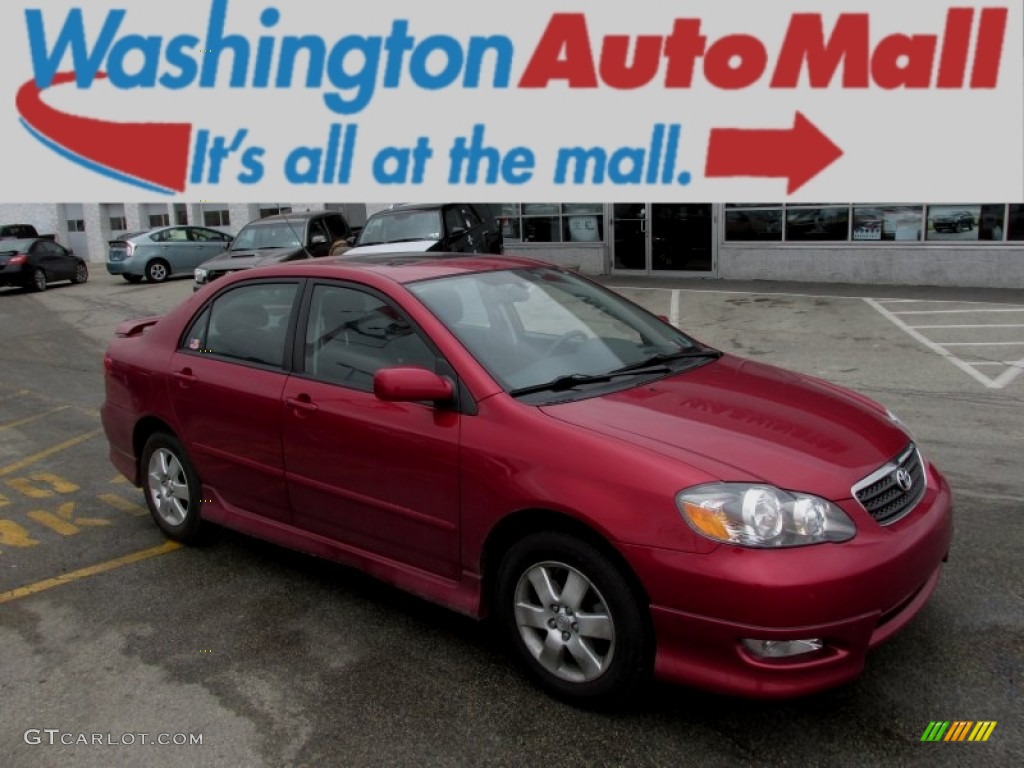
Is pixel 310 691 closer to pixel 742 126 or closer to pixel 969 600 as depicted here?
pixel 969 600

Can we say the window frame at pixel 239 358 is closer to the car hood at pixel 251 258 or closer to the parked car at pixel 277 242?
the parked car at pixel 277 242

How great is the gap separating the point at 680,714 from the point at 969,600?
1.53 meters

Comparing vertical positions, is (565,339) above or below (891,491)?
above

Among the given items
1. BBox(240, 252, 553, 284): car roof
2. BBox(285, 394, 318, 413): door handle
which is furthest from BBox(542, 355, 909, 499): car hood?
BBox(285, 394, 318, 413): door handle

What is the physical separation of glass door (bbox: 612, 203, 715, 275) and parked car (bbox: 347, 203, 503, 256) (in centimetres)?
397

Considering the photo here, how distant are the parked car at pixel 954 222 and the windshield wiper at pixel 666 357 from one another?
39.7ft

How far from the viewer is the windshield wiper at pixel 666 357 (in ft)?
12.0

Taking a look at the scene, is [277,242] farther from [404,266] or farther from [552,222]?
[404,266]

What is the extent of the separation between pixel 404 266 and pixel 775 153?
12.9 metres

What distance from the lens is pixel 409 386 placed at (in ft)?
10.5

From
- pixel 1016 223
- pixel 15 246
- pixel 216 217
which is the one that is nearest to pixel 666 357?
pixel 1016 223

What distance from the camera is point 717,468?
2791 millimetres

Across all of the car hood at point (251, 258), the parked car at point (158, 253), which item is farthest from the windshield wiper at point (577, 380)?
the parked car at point (158, 253)

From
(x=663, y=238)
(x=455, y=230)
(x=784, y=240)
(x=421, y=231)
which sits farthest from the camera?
(x=663, y=238)
